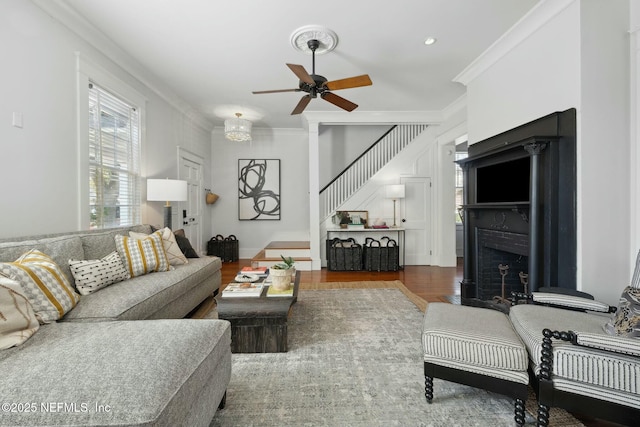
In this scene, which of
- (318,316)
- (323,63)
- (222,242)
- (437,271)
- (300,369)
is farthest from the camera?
(222,242)

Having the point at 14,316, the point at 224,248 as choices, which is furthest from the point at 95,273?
the point at 224,248

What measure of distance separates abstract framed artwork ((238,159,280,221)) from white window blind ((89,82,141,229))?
8.53 ft

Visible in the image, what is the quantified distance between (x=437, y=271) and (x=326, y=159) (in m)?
3.30

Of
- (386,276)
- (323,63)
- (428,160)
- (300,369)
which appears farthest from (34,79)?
(428,160)

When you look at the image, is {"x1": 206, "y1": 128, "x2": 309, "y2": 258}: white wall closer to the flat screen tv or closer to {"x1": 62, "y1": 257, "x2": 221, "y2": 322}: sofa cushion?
{"x1": 62, "y1": 257, "x2": 221, "y2": 322}: sofa cushion

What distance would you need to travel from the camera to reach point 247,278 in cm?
259

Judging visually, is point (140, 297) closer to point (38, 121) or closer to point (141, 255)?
point (141, 255)

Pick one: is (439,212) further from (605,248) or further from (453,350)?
(453,350)

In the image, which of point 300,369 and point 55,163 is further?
point 55,163

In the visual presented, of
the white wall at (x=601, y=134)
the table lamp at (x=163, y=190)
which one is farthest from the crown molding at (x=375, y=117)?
the white wall at (x=601, y=134)

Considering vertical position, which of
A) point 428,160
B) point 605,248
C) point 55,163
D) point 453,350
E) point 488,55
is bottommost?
point 453,350

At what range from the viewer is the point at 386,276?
4.46 m

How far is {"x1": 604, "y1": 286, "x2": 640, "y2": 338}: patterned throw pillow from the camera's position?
4.41 feet

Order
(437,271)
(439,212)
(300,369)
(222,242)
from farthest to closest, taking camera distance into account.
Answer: (222,242)
(439,212)
(437,271)
(300,369)
